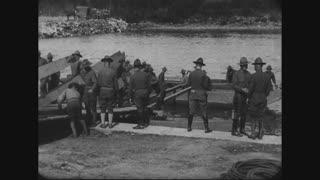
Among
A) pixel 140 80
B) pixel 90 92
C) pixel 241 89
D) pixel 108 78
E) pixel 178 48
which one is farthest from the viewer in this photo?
pixel 178 48

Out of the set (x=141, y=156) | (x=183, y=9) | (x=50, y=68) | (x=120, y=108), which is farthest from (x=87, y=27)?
(x=141, y=156)

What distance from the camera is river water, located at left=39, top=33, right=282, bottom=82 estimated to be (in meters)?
37.7

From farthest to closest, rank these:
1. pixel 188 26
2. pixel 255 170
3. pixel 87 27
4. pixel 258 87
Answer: pixel 188 26
pixel 87 27
pixel 258 87
pixel 255 170

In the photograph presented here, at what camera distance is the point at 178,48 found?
53031mm

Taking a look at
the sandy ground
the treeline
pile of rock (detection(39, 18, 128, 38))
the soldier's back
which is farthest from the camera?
pile of rock (detection(39, 18, 128, 38))

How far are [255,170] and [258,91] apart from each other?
8.80 feet

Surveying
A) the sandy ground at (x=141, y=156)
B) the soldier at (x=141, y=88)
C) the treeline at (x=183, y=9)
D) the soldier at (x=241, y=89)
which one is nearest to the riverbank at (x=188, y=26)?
the treeline at (x=183, y=9)

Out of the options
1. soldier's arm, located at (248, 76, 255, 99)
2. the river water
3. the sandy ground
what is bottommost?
the sandy ground

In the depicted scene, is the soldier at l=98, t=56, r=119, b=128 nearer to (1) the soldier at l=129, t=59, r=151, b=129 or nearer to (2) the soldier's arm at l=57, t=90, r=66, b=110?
(1) the soldier at l=129, t=59, r=151, b=129

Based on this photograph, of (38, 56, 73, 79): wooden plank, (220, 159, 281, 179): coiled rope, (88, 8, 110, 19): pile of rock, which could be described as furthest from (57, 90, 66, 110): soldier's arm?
(88, 8, 110, 19): pile of rock

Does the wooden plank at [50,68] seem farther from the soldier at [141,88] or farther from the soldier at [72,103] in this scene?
the soldier at [141,88]

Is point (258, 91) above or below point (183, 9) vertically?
below

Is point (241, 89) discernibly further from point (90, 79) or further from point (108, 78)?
point (90, 79)
